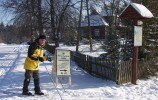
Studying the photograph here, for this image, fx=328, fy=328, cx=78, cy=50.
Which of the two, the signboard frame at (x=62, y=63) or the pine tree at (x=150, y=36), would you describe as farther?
the pine tree at (x=150, y=36)

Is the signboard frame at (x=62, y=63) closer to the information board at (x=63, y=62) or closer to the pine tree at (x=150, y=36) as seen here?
the information board at (x=63, y=62)

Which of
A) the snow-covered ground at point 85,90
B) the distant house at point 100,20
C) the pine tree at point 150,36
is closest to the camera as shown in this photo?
the snow-covered ground at point 85,90

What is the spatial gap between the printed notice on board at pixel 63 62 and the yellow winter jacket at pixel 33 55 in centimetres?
191

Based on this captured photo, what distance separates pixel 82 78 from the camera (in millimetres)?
14859

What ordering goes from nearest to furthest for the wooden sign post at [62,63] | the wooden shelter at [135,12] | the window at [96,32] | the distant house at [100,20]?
the wooden sign post at [62,63]
the wooden shelter at [135,12]
the distant house at [100,20]
the window at [96,32]

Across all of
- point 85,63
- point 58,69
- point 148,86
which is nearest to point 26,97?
point 58,69

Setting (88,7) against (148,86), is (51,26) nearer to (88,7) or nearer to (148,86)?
(88,7)

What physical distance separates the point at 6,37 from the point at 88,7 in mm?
112131

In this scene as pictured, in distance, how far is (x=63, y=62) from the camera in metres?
13.0

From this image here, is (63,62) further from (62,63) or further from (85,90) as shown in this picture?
(85,90)

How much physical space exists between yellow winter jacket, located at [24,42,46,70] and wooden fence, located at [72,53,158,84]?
3480 mm

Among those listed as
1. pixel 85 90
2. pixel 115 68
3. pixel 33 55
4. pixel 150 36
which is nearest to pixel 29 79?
pixel 33 55

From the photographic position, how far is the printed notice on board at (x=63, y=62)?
506 inches

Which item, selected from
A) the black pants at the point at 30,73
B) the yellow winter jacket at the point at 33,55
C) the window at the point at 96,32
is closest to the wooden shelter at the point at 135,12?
the yellow winter jacket at the point at 33,55
